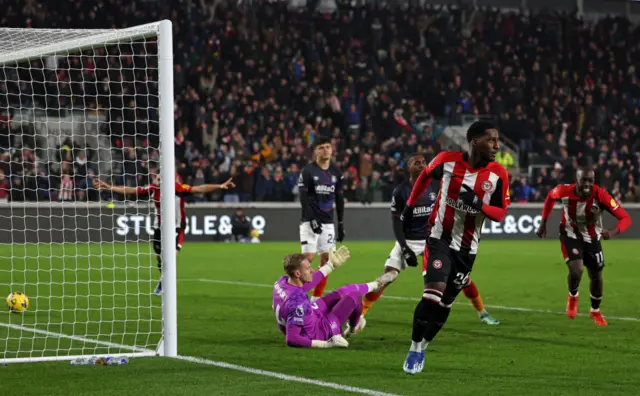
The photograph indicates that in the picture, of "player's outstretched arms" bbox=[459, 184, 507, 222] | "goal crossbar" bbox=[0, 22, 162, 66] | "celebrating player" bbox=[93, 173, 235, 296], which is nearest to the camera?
"player's outstretched arms" bbox=[459, 184, 507, 222]

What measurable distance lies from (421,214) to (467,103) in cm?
2799

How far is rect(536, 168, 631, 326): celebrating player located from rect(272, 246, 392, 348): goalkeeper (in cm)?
357

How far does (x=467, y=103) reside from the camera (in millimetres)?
38719

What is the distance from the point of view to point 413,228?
37.3ft

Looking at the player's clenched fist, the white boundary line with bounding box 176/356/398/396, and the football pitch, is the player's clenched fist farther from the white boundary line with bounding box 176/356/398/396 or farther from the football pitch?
the white boundary line with bounding box 176/356/398/396

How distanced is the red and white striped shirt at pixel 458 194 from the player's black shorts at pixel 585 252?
4.33m

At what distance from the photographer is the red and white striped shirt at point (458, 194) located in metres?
7.89

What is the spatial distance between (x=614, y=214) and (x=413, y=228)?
2.29m

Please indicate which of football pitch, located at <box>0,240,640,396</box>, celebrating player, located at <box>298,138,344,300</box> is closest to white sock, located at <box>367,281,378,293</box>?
football pitch, located at <box>0,240,640,396</box>

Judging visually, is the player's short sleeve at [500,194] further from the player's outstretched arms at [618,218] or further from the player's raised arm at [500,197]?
the player's outstretched arms at [618,218]

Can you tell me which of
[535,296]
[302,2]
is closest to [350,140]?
[302,2]

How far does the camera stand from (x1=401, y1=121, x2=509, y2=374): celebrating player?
7820mm

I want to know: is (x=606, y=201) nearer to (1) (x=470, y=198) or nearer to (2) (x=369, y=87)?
(1) (x=470, y=198)

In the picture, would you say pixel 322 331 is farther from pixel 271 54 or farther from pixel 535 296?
pixel 271 54
